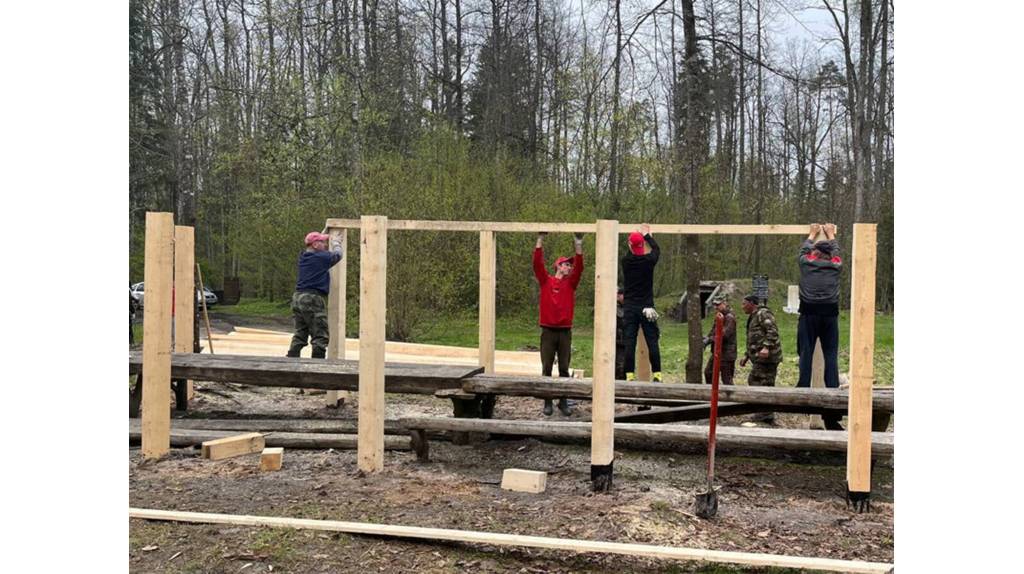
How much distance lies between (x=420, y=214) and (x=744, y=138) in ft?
39.4

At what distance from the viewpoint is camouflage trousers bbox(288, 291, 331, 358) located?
9289mm

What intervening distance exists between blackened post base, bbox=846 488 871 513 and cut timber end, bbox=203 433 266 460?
4.63 m

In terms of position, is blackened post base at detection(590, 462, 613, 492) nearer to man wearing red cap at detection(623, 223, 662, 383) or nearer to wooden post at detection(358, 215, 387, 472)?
→ wooden post at detection(358, 215, 387, 472)

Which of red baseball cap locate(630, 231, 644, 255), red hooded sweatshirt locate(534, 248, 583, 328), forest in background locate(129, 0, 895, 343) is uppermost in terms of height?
forest in background locate(129, 0, 895, 343)

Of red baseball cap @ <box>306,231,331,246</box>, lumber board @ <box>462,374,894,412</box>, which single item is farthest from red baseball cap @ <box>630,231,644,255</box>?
red baseball cap @ <box>306,231,331,246</box>

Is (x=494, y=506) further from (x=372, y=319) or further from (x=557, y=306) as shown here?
(x=557, y=306)

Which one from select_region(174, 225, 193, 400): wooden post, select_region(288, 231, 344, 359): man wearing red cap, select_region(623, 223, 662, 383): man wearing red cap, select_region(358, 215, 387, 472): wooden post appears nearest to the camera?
select_region(358, 215, 387, 472): wooden post

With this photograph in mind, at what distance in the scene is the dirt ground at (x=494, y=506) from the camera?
4.75 meters

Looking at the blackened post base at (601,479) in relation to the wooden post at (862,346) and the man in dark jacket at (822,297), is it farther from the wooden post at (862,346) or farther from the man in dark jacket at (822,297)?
the man in dark jacket at (822,297)

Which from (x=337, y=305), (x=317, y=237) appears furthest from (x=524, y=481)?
(x=317, y=237)

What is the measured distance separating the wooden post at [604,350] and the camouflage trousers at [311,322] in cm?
415

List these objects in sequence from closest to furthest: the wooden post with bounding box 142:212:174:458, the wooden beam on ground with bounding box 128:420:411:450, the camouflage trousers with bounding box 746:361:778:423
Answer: the wooden post with bounding box 142:212:174:458 → the wooden beam on ground with bounding box 128:420:411:450 → the camouflage trousers with bounding box 746:361:778:423

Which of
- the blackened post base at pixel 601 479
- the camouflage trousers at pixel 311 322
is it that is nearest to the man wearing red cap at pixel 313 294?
the camouflage trousers at pixel 311 322

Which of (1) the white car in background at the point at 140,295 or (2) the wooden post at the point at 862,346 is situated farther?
(1) the white car in background at the point at 140,295
